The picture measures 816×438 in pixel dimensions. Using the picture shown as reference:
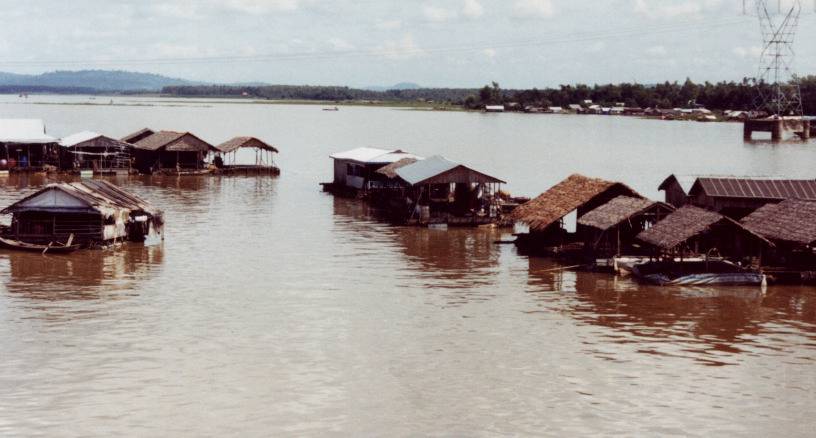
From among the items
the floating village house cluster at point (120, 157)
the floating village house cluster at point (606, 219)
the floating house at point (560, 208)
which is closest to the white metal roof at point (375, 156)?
the floating village house cluster at point (606, 219)

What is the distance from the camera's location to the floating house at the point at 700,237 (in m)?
27.6

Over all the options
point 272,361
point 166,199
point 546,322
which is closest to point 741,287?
point 546,322

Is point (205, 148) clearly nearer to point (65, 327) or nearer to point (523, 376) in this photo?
point (65, 327)

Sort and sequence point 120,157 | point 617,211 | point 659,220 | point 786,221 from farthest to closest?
point 120,157 < point 617,211 < point 659,220 < point 786,221

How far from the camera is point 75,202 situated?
32.2 metres

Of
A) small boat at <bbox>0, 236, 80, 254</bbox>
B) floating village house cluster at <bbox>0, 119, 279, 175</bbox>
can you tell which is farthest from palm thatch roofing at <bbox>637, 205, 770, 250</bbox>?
floating village house cluster at <bbox>0, 119, 279, 175</bbox>

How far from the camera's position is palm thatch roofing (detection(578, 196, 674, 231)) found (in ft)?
98.9

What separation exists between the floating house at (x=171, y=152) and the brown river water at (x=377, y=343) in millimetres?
22039

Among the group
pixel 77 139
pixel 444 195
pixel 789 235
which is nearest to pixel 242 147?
pixel 77 139

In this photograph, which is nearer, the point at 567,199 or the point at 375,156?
the point at 567,199

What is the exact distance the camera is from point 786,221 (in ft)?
95.4

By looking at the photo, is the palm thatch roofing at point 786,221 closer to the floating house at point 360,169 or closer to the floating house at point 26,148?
the floating house at point 360,169

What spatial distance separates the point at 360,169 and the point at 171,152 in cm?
1519

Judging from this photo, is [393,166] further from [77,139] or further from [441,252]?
[77,139]
